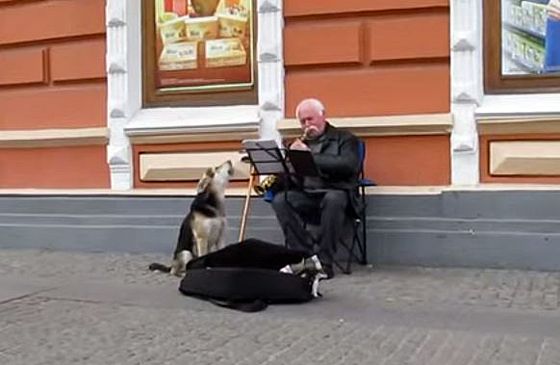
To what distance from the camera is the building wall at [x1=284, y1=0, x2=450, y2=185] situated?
9.05m

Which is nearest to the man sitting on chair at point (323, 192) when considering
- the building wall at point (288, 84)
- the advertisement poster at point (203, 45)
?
the building wall at point (288, 84)

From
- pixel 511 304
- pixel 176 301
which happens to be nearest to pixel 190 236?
pixel 176 301

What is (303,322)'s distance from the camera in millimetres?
6648

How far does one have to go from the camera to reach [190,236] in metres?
8.68

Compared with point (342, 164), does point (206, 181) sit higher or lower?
lower

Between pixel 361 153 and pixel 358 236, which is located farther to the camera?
pixel 358 236

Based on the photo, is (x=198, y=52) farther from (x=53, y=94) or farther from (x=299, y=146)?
(x=299, y=146)

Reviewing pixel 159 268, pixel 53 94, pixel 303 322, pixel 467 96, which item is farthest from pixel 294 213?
pixel 53 94

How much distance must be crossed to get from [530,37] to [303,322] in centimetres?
393

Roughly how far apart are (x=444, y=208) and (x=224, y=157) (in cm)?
241

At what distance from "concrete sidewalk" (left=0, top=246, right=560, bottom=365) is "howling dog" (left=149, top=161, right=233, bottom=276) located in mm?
279

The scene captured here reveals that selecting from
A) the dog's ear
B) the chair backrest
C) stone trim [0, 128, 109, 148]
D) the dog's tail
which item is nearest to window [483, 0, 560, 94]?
the chair backrest

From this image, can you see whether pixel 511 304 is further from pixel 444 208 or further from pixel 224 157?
pixel 224 157

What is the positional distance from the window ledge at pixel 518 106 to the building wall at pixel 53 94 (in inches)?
165
